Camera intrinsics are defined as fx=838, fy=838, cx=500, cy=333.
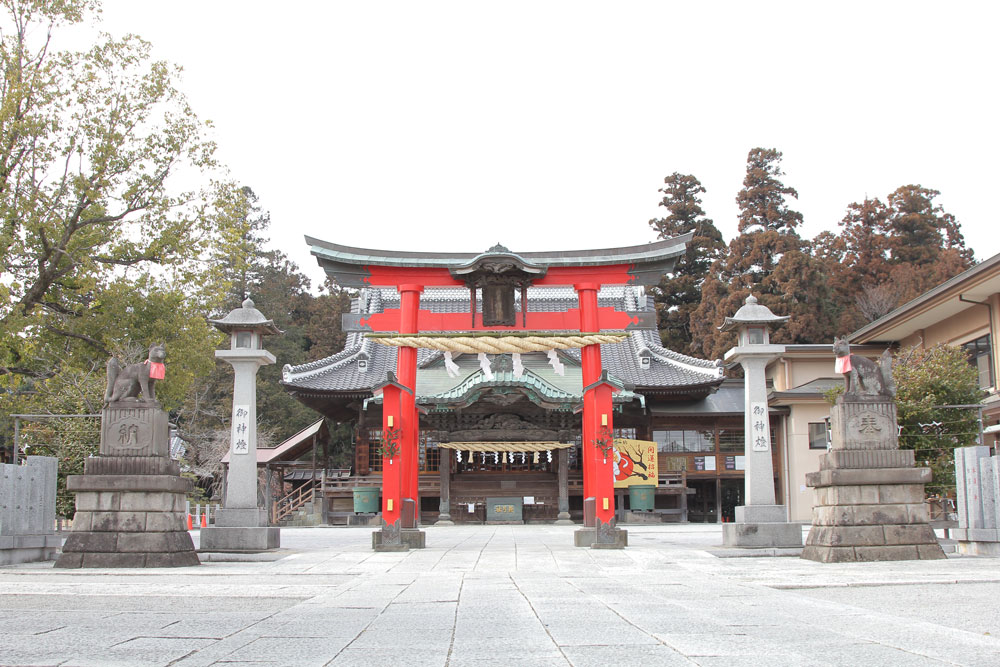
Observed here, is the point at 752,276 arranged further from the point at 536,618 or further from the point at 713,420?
the point at 536,618

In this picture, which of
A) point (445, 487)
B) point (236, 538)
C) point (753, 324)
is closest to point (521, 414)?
point (445, 487)

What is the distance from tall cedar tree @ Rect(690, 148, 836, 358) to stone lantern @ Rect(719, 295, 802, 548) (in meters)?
21.9

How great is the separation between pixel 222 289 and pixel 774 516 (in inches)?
435

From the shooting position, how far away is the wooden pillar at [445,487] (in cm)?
2756

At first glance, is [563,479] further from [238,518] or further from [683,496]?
[238,518]

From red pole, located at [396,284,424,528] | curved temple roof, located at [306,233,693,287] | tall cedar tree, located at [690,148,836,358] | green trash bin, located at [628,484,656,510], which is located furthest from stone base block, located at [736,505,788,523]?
tall cedar tree, located at [690,148,836,358]

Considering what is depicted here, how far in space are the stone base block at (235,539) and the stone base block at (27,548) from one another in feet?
7.68

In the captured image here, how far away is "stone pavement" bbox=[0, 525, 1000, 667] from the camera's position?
4.91m

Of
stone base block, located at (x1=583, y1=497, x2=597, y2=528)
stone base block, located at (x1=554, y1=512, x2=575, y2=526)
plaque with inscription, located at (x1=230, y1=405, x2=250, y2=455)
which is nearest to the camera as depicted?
plaque with inscription, located at (x1=230, y1=405, x2=250, y2=455)

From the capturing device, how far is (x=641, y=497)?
28.1m

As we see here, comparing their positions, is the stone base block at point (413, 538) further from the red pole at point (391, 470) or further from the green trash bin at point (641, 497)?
the green trash bin at point (641, 497)

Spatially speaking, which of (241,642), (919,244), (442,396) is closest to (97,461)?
(241,642)

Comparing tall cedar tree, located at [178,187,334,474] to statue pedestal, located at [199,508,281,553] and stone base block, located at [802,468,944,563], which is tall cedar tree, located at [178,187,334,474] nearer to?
statue pedestal, located at [199,508,281,553]

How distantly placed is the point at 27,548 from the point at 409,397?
674 cm
